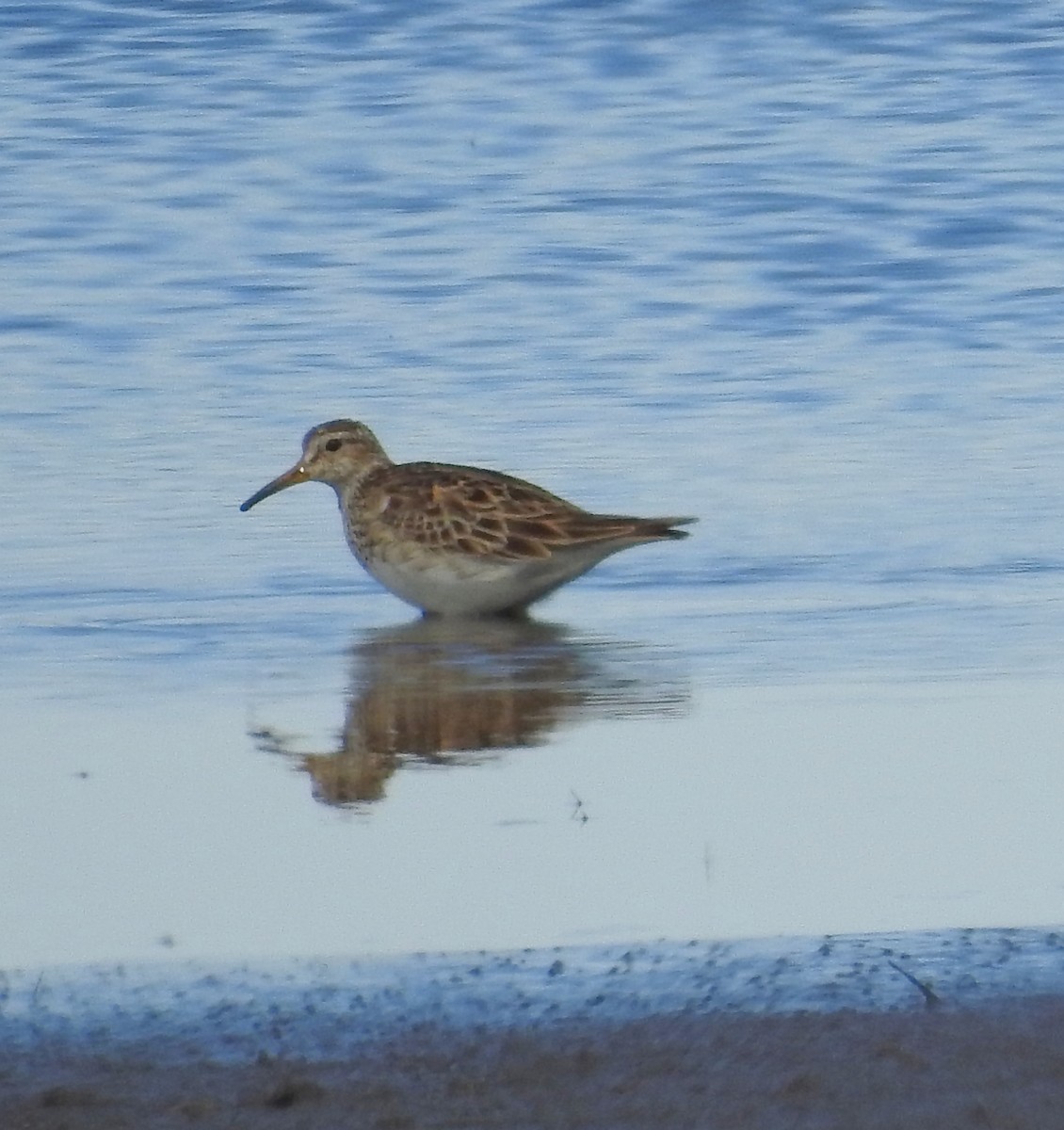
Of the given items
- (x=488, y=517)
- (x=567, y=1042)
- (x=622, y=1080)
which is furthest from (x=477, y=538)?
(x=622, y=1080)

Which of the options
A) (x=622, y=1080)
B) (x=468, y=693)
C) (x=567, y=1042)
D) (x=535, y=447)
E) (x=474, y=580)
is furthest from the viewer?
(x=535, y=447)

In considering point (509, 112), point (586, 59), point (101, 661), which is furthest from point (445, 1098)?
point (586, 59)

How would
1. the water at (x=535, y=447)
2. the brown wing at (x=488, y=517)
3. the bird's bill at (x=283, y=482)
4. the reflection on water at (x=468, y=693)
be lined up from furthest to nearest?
the bird's bill at (x=283, y=482) < the brown wing at (x=488, y=517) < the reflection on water at (x=468, y=693) < the water at (x=535, y=447)

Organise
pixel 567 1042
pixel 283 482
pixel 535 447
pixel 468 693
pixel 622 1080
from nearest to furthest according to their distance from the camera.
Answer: pixel 622 1080 → pixel 567 1042 → pixel 468 693 → pixel 283 482 → pixel 535 447

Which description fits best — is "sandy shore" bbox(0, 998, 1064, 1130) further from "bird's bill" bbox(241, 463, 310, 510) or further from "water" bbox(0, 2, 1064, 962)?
"bird's bill" bbox(241, 463, 310, 510)

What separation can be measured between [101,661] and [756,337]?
4.95 meters

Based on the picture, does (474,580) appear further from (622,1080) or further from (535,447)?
(622,1080)

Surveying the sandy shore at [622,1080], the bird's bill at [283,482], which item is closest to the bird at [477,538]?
the bird's bill at [283,482]

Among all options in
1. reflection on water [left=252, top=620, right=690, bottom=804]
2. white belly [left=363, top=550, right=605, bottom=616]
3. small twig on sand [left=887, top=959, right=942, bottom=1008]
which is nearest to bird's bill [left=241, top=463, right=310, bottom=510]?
white belly [left=363, top=550, right=605, bottom=616]

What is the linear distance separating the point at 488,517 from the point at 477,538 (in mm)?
87

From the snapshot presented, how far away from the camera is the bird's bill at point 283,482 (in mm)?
9523

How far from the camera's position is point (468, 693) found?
25.0 ft

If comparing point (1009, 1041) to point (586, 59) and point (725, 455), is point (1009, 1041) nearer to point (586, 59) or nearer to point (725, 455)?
point (725, 455)

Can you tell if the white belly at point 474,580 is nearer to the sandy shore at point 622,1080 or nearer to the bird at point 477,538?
the bird at point 477,538
